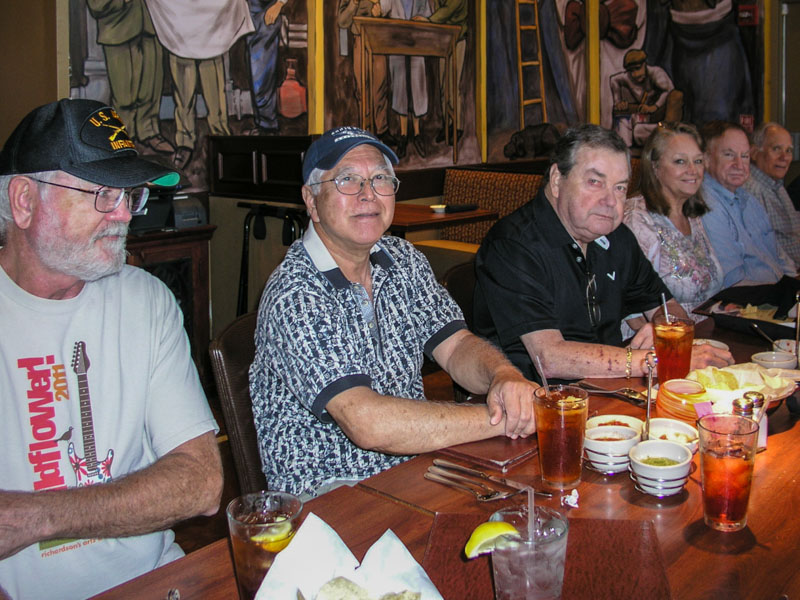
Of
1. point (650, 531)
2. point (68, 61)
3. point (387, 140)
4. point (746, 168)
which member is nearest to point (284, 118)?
point (387, 140)

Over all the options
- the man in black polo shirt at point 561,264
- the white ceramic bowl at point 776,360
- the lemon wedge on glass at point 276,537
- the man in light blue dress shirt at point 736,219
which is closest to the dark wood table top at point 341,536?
the lemon wedge on glass at point 276,537

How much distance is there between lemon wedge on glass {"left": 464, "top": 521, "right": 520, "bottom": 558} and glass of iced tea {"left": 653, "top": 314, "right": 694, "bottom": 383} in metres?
1.02

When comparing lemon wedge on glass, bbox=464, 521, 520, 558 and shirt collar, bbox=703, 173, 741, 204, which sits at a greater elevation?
shirt collar, bbox=703, 173, 741, 204

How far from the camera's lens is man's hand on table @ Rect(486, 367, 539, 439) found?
1.69 m

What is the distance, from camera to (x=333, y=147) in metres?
2.05

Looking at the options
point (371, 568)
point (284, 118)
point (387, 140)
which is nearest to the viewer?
point (371, 568)

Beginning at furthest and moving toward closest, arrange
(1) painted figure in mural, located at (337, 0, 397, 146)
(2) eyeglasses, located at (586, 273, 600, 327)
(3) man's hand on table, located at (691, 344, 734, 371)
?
(1) painted figure in mural, located at (337, 0, 397, 146)
(2) eyeglasses, located at (586, 273, 600, 327)
(3) man's hand on table, located at (691, 344, 734, 371)

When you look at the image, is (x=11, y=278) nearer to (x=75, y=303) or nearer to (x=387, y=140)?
(x=75, y=303)

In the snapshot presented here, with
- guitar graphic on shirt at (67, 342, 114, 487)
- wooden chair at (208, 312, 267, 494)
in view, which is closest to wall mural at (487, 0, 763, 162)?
wooden chair at (208, 312, 267, 494)

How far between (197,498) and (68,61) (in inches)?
136

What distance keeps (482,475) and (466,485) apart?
5 centimetres

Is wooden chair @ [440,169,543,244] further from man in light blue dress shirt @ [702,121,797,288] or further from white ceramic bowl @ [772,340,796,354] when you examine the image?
white ceramic bowl @ [772,340,796,354]

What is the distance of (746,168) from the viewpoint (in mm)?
4266

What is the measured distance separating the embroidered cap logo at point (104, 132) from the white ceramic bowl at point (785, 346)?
1771 mm
